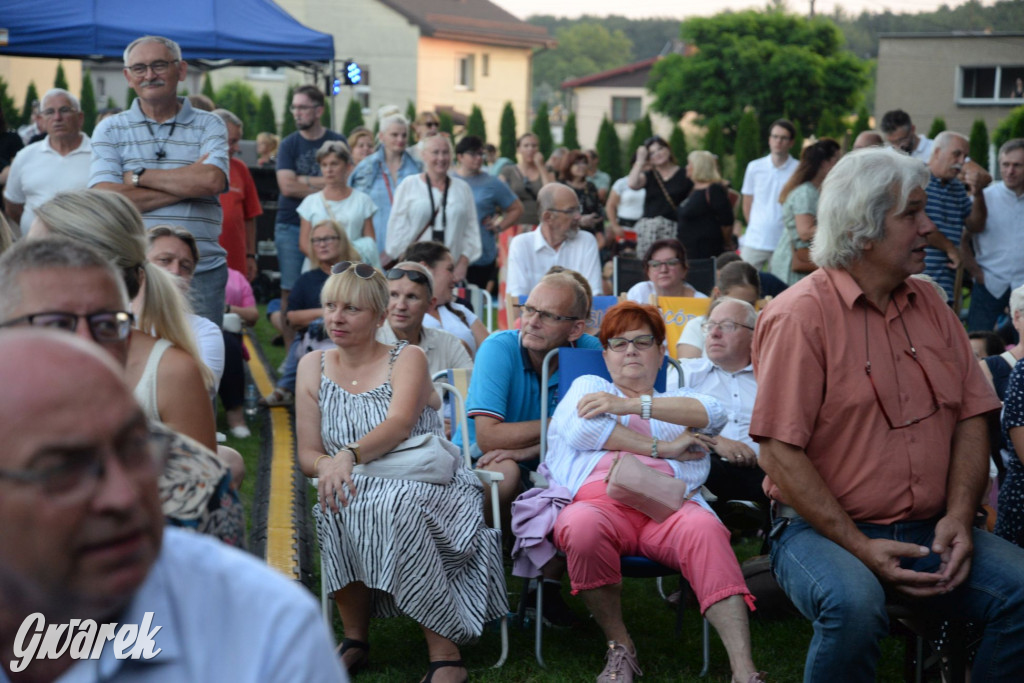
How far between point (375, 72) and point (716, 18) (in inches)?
659

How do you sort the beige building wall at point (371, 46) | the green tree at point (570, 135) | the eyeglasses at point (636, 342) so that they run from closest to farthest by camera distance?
the eyeglasses at point (636, 342) < the green tree at point (570, 135) < the beige building wall at point (371, 46)

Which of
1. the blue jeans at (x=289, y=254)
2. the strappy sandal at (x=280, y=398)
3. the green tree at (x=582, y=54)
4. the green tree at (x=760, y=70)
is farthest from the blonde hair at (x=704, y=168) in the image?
the green tree at (x=582, y=54)

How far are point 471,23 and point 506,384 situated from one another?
182 feet

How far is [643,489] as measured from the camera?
4375 millimetres

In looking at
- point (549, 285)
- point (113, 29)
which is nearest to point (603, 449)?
point (549, 285)

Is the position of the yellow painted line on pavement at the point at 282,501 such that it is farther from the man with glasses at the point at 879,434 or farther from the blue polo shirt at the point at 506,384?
the man with glasses at the point at 879,434

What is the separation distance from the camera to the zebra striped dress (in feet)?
13.9

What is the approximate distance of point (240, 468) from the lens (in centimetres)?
254

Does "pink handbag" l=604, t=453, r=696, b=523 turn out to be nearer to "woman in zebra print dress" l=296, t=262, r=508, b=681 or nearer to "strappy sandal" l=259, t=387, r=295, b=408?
"woman in zebra print dress" l=296, t=262, r=508, b=681

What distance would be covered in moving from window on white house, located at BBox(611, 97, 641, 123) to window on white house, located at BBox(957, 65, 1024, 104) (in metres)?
32.4

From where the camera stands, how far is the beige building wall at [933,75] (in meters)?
43.8

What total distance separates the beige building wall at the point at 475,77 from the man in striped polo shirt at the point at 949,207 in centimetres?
4552

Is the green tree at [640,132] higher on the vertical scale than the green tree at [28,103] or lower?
lower

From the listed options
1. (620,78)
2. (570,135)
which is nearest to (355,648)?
Answer: (570,135)
